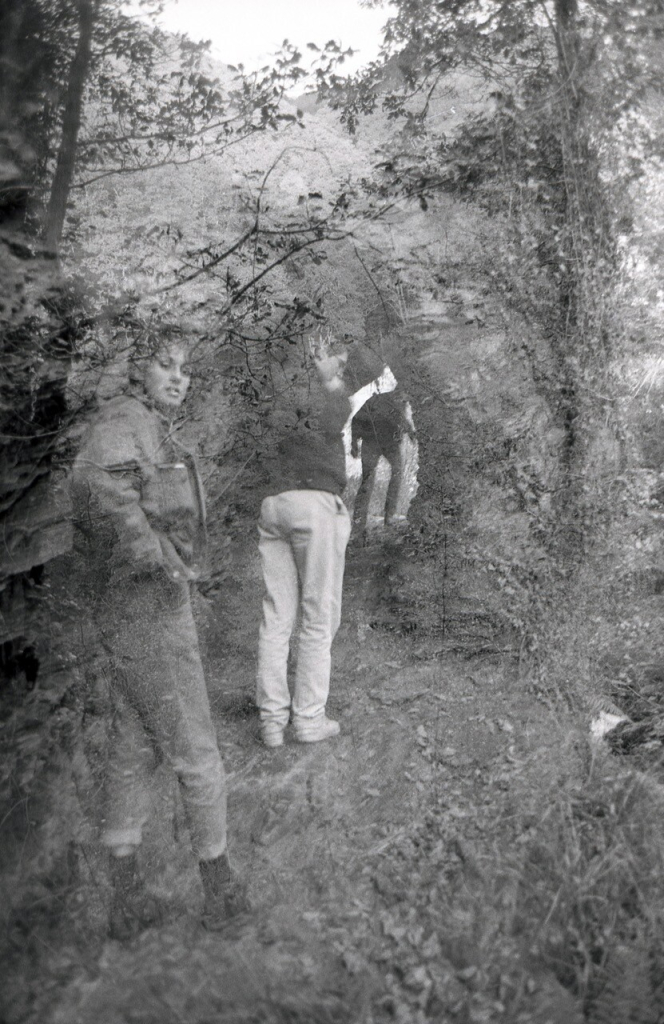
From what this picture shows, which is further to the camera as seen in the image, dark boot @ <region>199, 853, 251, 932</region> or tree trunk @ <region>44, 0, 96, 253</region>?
tree trunk @ <region>44, 0, 96, 253</region>

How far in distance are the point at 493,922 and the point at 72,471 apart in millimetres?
2551

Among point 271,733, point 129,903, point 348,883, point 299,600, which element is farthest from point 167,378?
point 348,883

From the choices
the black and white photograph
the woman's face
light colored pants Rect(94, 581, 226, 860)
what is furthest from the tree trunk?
light colored pants Rect(94, 581, 226, 860)

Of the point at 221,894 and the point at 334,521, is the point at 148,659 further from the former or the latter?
the point at 334,521

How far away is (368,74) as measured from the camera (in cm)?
430

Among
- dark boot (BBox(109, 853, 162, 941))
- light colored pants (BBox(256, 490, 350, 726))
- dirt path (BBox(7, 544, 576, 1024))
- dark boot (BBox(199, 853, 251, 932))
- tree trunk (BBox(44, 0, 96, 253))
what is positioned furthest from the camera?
light colored pants (BBox(256, 490, 350, 726))

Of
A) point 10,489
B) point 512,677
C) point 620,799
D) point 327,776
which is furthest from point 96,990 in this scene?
point 512,677

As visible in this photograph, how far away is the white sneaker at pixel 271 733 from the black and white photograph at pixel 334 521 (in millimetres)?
20

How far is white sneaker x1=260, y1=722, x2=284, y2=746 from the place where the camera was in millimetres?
3920

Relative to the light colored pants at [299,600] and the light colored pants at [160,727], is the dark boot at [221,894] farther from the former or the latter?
the light colored pants at [299,600]

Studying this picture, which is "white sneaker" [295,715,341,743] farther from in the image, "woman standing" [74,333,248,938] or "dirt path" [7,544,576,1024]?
"woman standing" [74,333,248,938]

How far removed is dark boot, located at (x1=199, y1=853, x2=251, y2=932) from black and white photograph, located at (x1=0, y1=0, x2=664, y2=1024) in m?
0.01

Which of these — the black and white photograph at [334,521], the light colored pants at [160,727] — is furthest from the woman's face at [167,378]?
the light colored pants at [160,727]

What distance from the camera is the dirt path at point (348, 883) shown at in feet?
7.91
